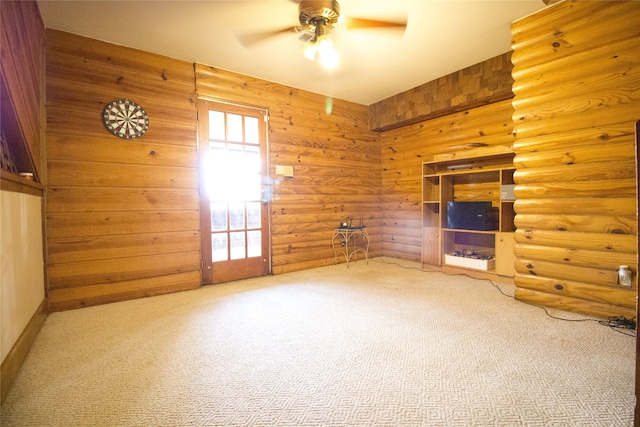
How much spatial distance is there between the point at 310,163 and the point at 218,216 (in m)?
1.46

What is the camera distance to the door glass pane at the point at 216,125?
3195 millimetres

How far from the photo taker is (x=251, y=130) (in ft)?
11.4

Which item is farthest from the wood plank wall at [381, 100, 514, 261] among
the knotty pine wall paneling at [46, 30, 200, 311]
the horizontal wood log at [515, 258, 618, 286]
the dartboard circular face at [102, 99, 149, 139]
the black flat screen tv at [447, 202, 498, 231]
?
the dartboard circular face at [102, 99, 149, 139]

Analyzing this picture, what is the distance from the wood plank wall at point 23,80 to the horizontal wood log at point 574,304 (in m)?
3.83

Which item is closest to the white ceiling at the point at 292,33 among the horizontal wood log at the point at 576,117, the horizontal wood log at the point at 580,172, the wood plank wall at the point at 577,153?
the wood plank wall at the point at 577,153

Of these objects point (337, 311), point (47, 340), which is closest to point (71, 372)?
point (47, 340)

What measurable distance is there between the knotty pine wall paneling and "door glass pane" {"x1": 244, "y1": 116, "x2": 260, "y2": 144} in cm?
61

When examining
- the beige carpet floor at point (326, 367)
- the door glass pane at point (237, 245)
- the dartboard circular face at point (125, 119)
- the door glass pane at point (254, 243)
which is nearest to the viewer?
the beige carpet floor at point (326, 367)

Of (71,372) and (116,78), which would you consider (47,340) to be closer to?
(71,372)

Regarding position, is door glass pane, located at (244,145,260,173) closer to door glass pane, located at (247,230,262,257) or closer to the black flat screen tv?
door glass pane, located at (247,230,262,257)

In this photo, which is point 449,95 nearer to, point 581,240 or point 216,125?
point 581,240

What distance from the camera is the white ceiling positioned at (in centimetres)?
222

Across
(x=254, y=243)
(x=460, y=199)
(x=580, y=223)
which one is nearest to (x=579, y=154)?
(x=580, y=223)

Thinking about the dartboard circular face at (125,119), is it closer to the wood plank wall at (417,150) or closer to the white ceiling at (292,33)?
the white ceiling at (292,33)
